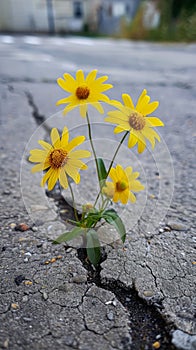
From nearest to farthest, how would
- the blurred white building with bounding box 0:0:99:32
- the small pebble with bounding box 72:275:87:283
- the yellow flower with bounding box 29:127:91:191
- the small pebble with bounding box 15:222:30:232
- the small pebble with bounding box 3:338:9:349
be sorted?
the small pebble with bounding box 3:338:9:349 < the yellow flower with bounding box 29:127:91:191 < the small pebble with bounding box 72:275:87:283 < the small pebble with bounding box 15:222:30:232 < the blurred white building with bounding box 0:0:99:32

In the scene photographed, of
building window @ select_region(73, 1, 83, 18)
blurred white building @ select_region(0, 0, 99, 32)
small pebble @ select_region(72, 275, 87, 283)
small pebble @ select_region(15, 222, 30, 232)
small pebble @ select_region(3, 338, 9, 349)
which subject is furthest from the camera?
building window @ select_region(73, 1, 83, 18)

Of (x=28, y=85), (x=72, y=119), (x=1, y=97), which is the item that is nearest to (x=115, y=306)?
(x=72, y=119)

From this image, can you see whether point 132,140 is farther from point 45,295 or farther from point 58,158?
point 45,295

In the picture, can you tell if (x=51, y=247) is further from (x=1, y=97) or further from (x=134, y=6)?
(x=134, y=6)

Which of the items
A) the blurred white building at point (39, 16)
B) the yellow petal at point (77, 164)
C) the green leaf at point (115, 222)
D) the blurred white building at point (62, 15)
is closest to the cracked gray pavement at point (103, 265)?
the green leaf at point (115, 222)

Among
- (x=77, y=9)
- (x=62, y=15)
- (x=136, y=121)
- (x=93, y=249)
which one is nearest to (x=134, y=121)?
(x=136, y=121)

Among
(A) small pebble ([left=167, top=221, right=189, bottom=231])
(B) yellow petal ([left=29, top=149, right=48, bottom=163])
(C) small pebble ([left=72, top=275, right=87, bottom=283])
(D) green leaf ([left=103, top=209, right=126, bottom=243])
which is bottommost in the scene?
(A) small pebble ([left=167, top=221, right=189, bottom=231])

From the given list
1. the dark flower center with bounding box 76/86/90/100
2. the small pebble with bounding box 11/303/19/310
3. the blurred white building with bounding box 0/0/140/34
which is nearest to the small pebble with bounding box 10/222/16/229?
the small pebble with bounding box 11/303/19/310

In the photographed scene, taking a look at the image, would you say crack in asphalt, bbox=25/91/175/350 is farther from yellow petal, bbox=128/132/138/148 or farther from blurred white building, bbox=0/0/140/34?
blurred white building, bbox=0/0/140/34

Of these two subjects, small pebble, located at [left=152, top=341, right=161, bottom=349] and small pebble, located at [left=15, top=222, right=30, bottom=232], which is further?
small pebble, located at [left=15, top=222, right=30, bottom=232]
